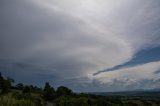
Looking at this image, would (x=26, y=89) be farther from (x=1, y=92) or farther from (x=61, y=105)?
(x=61, y=105)

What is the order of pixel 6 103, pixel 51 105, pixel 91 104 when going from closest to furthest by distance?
pixel 6 103, pixel 51 105, pixel 91 104

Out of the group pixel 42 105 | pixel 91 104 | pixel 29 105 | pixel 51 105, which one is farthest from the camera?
pixel 91 104

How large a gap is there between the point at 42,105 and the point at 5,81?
2043 inches

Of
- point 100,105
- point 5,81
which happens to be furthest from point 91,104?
point 5,81

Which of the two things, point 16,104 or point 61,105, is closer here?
point 16,104

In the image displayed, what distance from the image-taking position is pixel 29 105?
129 m

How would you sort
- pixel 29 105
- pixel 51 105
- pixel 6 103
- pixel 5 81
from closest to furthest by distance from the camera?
pixel 6 103 → pixel 29 105 → pixel 51 105 → pixel 5 81

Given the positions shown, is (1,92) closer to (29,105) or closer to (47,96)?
(47,96)

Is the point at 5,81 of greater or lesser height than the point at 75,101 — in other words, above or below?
above

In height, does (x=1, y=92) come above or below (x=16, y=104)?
above

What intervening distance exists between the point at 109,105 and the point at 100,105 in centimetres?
665

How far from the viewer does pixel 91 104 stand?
17862 centimetres

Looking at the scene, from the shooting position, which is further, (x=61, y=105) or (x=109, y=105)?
(x=109, y=105)

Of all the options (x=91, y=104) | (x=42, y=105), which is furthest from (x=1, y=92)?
(x=91, y=104)
